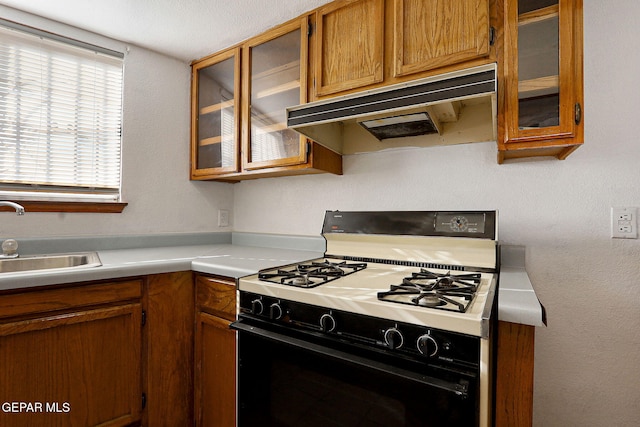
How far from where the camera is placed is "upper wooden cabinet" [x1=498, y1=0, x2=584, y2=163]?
1.10 meters

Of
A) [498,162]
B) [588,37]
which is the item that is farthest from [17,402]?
[588,37]

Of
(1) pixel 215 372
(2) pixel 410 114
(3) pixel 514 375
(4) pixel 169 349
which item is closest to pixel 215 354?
(1) pixel 215 372

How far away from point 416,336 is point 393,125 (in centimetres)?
99

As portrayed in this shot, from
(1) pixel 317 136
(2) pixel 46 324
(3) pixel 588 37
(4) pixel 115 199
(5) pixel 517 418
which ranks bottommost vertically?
(5) pixel 517 418

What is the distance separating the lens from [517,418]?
87cm

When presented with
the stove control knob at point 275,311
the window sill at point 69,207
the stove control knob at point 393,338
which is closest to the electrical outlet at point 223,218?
the window sill at point 69,207

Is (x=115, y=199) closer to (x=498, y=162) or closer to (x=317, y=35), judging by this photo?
(x=317, y=35)

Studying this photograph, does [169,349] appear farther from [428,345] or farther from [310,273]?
[428,345]

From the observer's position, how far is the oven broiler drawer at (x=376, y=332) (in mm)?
839

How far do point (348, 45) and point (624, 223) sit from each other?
52.3 inches

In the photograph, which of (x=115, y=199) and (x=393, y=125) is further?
(x=115, y=199)

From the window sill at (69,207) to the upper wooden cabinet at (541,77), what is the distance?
6.59 ft

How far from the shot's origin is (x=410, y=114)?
1394 mm

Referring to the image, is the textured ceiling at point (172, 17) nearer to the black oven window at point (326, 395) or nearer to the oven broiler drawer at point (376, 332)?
the oven broiler drawer at point (376, 332)
